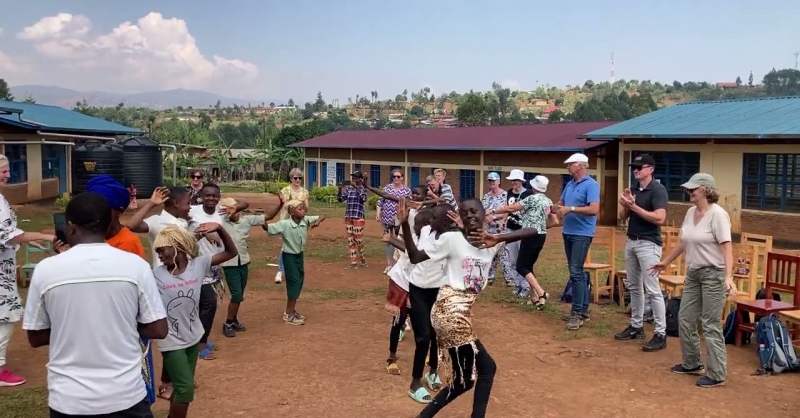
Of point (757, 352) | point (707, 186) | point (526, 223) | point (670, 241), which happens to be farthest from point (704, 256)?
point (670, 241)

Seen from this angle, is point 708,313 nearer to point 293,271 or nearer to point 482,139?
point 293,271

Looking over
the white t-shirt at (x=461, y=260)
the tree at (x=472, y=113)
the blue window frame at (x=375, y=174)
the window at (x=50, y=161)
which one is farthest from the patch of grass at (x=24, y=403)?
the tree at (x=472, y=113)

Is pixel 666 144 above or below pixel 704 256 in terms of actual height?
above

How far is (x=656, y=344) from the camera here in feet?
22.1

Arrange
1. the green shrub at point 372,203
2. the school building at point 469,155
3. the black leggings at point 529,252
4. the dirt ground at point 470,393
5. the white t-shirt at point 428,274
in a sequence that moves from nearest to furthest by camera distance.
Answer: the white t-shirt at point 428,274
the dirt ground at point 470,393
the black leggings at point 529,252
the school building at point 469,155
the green shrub at point 372,203

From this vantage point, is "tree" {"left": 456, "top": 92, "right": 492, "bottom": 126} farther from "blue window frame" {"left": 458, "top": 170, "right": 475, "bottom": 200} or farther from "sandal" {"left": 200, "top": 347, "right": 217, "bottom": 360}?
"sandal" {"left": 200, "top": 347, "right": 217, "bottom": 360}

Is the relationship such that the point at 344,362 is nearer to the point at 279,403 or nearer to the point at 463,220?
the point at 279,403

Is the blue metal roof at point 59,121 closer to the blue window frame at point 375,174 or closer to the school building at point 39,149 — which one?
the school building at point 39,149

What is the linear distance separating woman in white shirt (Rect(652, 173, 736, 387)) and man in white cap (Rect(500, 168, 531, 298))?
2.80m

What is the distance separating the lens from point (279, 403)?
209 inches

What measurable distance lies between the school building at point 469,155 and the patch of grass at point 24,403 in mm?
12549

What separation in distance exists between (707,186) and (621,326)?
2.56m

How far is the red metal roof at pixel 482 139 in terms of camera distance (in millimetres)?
23953

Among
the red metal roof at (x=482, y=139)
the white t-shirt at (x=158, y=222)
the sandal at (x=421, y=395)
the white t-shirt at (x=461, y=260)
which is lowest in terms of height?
the sandal at (x=421, y=395)
